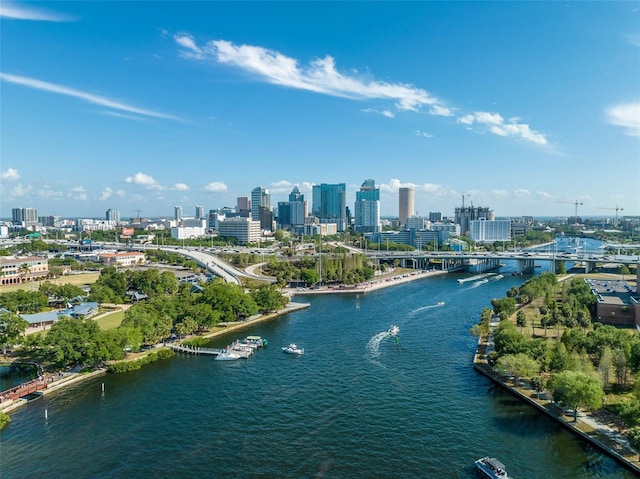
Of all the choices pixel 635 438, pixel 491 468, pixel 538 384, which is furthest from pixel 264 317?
pixel 635 438

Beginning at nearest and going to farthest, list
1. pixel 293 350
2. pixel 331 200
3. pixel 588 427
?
pixel 588 427, pixel 293 350, pixel 331 200

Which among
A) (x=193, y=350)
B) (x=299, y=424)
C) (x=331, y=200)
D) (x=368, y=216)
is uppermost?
(x=331, y=200)

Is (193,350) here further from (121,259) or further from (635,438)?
(121,259)

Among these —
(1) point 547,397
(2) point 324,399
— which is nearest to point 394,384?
(2) point 324,399

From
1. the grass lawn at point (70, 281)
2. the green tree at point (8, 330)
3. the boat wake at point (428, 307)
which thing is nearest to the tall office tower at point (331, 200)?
the grass lawn at point (70, 281)

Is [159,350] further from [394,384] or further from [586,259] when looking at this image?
[586,259]

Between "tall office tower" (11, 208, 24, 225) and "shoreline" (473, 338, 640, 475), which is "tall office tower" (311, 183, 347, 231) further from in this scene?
"shoreline" (473, 338, 640, 475)
